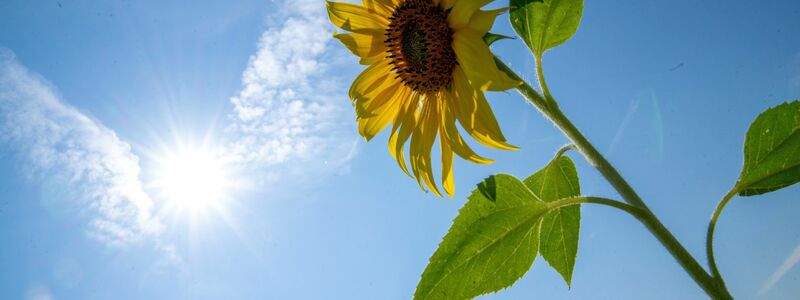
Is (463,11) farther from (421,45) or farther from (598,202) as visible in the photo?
(598,202)

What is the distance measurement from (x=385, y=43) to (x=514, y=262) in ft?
3.74

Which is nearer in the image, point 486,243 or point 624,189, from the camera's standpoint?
point 624,189

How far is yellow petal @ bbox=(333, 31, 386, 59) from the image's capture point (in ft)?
7.47

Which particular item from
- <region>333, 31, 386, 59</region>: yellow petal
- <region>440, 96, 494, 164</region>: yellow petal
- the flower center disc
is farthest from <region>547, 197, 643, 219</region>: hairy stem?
<region>333, 31, 386, 59</region>: yellow petal

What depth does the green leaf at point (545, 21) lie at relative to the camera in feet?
5.05

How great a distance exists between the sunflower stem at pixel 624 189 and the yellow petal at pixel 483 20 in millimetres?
185

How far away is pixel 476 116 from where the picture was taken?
181 cm

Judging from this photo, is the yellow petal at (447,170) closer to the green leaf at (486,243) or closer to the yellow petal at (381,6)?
the green leaf at (486,243)

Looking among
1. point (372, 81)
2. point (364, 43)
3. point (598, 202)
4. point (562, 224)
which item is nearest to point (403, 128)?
point (372, 81)

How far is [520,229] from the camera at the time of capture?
1627 millimetres

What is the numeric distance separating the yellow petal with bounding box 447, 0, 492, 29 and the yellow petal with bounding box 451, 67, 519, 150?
19 centimetres

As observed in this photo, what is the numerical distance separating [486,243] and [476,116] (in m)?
0.42

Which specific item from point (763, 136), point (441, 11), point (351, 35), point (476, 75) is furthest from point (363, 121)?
point (763, 136)

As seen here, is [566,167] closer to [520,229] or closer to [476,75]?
[520,229]
